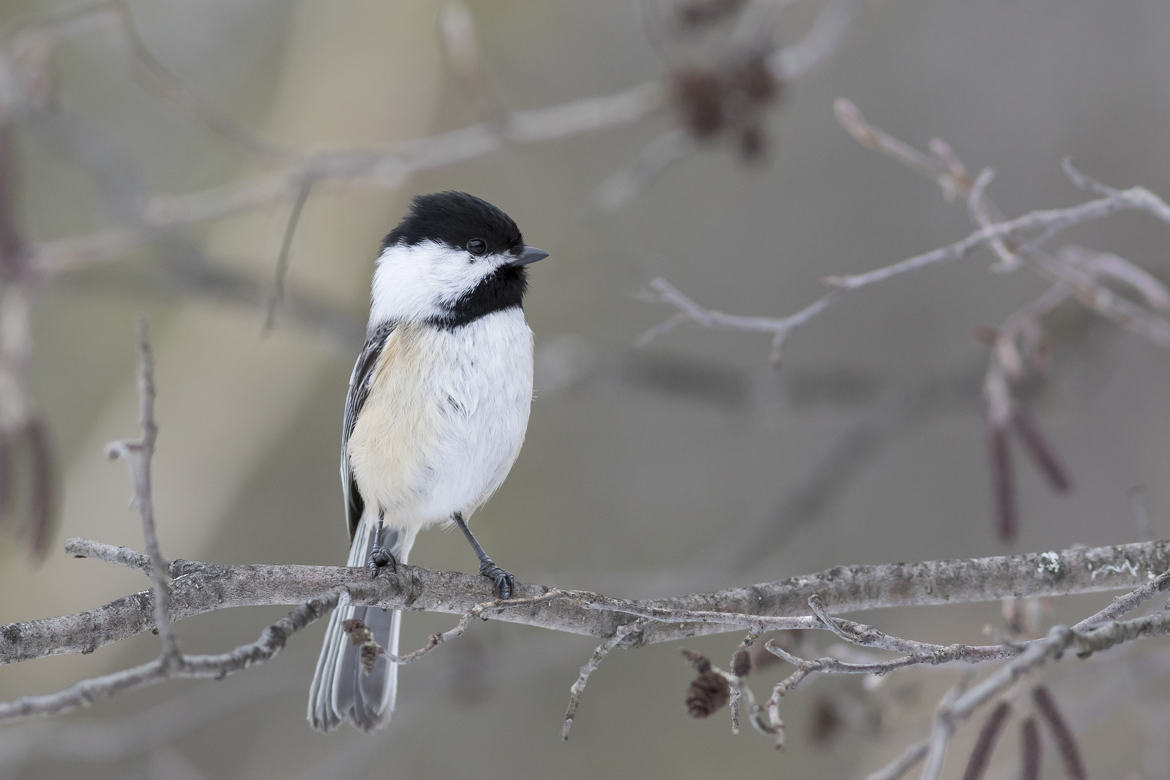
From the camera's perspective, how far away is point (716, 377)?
4.37 m

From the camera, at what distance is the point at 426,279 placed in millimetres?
3244

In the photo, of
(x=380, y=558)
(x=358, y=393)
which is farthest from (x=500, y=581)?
(x=358, y=393)

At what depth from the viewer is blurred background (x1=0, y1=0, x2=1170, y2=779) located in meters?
4.36

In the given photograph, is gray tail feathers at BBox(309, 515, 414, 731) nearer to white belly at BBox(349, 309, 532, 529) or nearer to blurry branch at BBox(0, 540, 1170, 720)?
white belly at BBox(349, 309, 532, 529)

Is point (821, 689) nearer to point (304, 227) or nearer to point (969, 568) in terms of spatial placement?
point (969, 568)

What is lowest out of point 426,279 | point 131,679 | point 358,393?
point 131,679

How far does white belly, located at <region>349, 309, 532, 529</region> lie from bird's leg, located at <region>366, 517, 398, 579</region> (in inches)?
5.9

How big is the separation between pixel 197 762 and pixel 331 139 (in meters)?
3.01

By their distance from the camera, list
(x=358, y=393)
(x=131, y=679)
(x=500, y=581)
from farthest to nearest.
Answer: (x=358, y=393) → (x=500, y=581) → (x=131, y=679)

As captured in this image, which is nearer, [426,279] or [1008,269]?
[1008,269]

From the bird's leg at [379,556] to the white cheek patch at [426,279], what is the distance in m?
0.63

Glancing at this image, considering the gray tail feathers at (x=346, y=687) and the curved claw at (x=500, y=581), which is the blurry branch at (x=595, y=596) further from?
the gray tail feathers at (x=346, y=687)

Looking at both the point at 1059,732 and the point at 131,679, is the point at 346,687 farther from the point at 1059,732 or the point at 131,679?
the point at 1059,732

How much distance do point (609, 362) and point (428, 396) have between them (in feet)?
4.79
